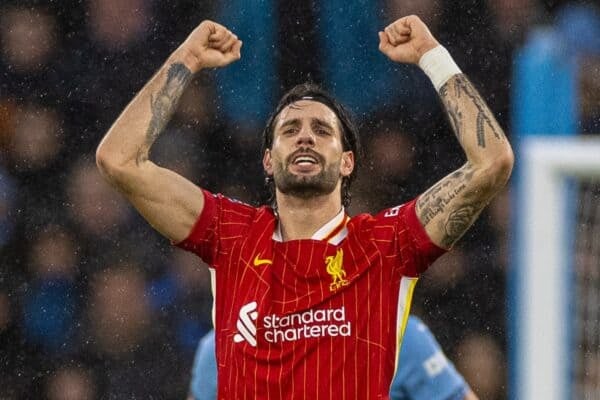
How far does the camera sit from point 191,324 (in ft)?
17.2

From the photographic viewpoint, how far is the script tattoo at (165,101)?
331 centimetres

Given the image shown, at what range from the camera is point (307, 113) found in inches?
137

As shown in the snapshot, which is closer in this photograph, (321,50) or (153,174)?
(153,174)

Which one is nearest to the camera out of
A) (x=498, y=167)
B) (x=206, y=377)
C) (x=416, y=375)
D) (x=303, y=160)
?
(x=498, y=167)

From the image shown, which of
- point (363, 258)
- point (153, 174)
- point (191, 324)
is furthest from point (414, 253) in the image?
point (191, 324)

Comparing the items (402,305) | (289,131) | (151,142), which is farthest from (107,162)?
(402,305)

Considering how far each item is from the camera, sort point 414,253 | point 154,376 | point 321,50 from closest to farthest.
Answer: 1. point 414,253
2. point 154,376
3. point 321,50

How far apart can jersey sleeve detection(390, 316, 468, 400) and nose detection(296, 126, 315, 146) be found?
31.7 inches

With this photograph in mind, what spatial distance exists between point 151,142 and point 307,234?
47 cm

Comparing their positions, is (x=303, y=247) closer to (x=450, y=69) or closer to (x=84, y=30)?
(x=450, y=69)

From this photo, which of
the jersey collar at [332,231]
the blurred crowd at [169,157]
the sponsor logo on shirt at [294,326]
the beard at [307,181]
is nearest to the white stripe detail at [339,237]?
the jersey collar at [332,231]

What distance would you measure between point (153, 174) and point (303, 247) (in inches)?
16.6

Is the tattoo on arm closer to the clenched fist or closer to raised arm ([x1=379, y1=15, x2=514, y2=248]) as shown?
raised arm ([x1=379, y1=15, x2=514, y2=248])

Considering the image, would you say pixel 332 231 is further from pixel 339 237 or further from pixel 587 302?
pixel 587 302
